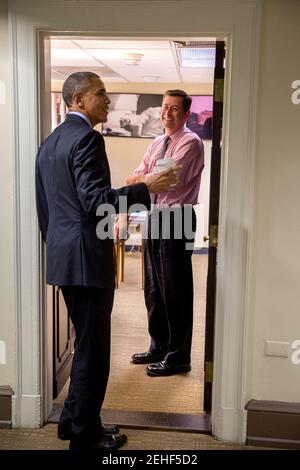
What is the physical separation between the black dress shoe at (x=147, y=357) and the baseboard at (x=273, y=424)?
44.0 inches

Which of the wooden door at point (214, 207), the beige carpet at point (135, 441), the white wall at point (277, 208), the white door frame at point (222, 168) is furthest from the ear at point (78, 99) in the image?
the beige carpet at point (135, 441)

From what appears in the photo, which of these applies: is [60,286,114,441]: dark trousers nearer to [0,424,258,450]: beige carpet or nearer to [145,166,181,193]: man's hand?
[0,424,258,450]: beige carpet

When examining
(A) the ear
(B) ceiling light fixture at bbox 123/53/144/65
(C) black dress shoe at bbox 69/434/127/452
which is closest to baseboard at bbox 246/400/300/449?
(C) black dress shoe at bbox 69/434/127/452

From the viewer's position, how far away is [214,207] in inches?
100

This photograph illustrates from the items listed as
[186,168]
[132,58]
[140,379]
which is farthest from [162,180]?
[132,58]

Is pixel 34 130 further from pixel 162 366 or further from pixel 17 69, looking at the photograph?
pixel 162 366

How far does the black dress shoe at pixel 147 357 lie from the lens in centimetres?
346

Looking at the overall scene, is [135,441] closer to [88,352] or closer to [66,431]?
[66,431]

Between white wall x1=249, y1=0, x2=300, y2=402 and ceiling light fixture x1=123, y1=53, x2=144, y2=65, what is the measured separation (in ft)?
9.16

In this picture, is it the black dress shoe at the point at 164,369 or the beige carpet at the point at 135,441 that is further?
the black dress shoe at the point at 164,369

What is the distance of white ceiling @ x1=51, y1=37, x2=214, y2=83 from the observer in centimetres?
429

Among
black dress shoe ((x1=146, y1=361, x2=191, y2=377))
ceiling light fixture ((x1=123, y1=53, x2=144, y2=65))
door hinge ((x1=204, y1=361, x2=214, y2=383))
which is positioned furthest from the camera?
ceiling light fixture ((x1=123, y1=53, x2=144, y2=65))

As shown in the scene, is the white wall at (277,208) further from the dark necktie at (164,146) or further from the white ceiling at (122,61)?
the white ceiling at (122,61)

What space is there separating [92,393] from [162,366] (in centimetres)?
110
